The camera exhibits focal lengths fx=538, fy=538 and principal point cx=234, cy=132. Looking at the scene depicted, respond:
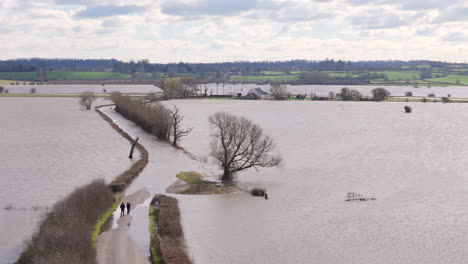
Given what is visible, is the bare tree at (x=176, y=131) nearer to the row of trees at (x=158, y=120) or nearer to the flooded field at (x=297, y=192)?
the row of trees at (x=158, y=120)

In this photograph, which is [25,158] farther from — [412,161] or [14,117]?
[14,117]

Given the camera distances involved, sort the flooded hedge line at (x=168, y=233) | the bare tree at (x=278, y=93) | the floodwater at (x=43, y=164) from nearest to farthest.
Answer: the flooded hedge line at (x=168, y=233) < the floodwater at (x=43, y=164) < the bare tree at (x=278, y=93)

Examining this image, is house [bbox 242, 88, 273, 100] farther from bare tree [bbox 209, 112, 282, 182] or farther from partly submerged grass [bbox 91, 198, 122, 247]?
partly submerged grass [bbox 91, 198, 122, 247]

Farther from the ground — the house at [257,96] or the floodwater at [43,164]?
the floodwater at [43,164]

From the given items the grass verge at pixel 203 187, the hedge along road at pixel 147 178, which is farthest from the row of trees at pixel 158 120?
the grass verge at pixel 203 187

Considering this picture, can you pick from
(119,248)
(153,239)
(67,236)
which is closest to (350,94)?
(153,239)

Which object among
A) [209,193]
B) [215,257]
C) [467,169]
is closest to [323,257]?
[215,257]
